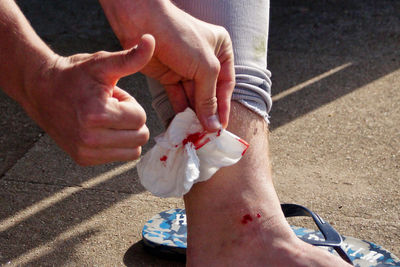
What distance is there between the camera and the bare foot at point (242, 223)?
123 cm

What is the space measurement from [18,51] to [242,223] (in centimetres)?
Answer: 59

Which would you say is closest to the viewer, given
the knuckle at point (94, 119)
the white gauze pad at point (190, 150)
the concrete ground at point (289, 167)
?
the knuckle at point (94, 119)

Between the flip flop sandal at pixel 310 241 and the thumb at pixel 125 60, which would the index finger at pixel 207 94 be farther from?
the flip flop sandal at pixel 310 241

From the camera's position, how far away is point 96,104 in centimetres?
94

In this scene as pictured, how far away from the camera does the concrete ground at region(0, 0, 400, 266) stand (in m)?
1.55

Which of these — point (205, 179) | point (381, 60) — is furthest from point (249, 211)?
point (381, 60)

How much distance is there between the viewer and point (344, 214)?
166 centimetres

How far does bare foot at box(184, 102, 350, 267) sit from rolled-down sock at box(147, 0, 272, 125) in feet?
0.16

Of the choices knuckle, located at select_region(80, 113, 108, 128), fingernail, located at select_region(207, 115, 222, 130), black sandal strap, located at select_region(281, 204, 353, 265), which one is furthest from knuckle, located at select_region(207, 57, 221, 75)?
black sandal strap, located at select_region(281, 204, 353, 265)

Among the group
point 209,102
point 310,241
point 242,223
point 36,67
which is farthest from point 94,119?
point 310,241

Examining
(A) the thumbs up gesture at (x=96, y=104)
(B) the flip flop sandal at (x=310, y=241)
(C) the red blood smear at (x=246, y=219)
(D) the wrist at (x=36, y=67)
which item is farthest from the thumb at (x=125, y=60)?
(B) the flip flop sandal at (x=310, y=241)

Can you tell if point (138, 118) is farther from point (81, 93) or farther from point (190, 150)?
point (190, 150)

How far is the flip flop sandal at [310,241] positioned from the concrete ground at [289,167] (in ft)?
0.15

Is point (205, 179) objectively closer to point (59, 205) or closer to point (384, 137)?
point (59, 205)
